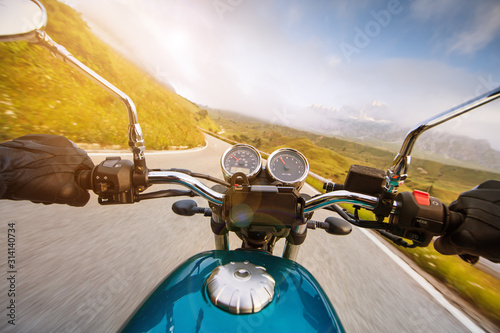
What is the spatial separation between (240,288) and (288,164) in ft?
4.16

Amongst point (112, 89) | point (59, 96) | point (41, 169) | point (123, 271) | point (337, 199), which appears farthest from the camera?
point (59, 96)

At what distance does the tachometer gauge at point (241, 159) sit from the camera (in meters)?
1.83

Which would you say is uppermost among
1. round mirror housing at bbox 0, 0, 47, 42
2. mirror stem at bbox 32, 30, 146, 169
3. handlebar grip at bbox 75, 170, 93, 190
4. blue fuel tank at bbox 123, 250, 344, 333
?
round mirror housing at bbox 0, 0, 47, 42

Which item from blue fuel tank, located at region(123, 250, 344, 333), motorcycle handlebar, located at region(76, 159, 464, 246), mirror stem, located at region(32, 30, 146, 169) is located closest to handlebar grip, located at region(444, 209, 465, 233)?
motorcycle handlebar, located at region(76, 159, 464, 246)

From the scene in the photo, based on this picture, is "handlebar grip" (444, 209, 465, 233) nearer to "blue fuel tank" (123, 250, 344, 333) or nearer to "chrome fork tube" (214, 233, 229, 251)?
"blue fuel tank" (123, 250, 344, 333)

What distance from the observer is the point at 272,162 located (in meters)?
1.91

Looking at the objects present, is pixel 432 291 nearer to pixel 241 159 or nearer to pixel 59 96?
pixel 241 159

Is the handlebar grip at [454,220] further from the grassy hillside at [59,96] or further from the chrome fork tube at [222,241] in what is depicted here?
the grassy hillside at [59,96]

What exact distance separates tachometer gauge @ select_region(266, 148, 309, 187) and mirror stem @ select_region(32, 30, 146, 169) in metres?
1.04

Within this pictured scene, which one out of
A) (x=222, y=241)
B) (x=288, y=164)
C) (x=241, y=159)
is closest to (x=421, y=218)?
(x=288, y=164)

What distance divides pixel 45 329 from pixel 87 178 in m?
1.36

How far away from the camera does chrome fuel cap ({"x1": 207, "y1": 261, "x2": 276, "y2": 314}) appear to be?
74 cm

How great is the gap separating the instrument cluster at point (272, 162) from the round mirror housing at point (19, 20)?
1263 mm

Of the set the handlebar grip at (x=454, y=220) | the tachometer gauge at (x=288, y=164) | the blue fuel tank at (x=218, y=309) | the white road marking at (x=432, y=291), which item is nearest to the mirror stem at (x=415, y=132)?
the handlebar grip at (x=454, y=220)
